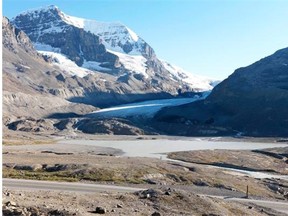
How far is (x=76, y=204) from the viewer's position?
27609 millimetres

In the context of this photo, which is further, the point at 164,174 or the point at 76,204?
the point at 164,174

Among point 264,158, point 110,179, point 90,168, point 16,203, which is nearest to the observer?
point 16,203

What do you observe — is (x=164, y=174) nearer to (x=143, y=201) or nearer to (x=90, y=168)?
(x=90, y=168)

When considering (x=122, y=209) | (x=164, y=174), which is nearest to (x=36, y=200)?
(x=122, y=209)

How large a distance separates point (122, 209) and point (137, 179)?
2431cm

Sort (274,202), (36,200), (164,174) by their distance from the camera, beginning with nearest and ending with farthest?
(36,200) < (274,202) < (164,174)

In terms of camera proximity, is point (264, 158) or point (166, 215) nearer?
point (166, 215)

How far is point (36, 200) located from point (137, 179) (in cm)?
2612

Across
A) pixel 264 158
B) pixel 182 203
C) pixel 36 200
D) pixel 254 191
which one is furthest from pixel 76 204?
pixel 264 158

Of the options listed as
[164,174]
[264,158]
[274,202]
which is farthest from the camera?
[264,158]

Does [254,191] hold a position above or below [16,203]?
below

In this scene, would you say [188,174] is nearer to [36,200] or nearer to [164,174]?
[164,174]

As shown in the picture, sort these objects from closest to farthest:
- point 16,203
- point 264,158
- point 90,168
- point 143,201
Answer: point 16,203 → point 143,201 → point 90,168 → point 264,158

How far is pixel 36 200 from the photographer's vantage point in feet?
88.6
